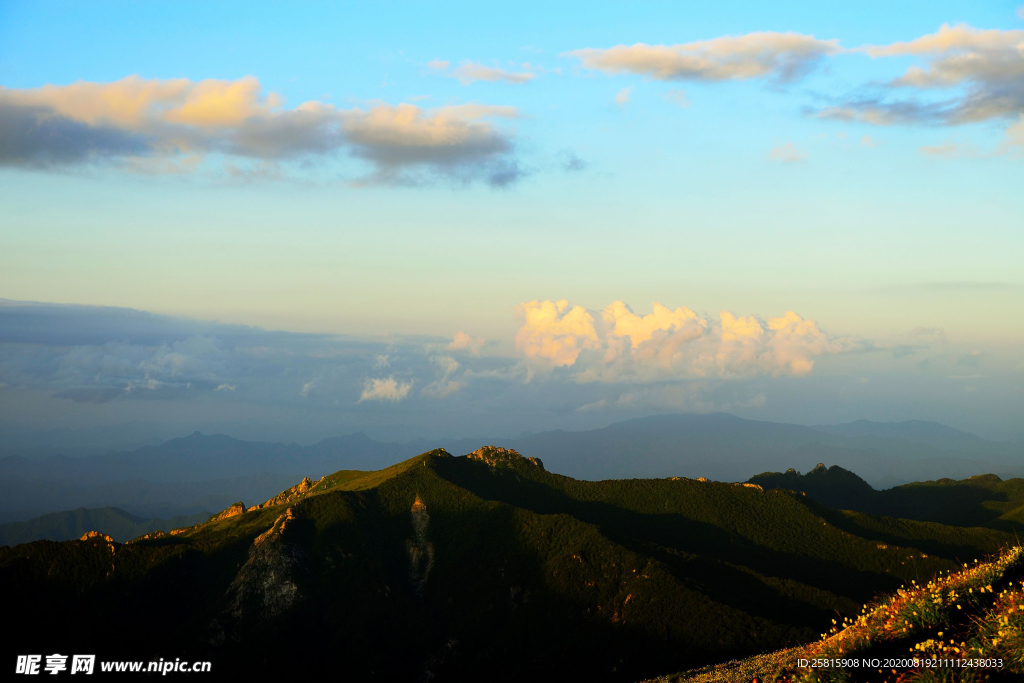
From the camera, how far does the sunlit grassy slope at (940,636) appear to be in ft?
136

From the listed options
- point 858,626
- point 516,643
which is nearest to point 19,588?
point 516,643

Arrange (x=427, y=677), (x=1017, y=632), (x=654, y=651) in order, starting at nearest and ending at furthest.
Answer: (x=1017, y=632) → (x=654, y=651) → (x=427, y=677)

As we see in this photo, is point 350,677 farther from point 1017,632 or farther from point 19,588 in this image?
point 1017,632

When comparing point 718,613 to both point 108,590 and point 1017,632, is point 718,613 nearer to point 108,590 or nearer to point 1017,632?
point 1017,632

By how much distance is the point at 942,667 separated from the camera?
41.4 m

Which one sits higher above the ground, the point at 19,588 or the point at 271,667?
the point at 19,588

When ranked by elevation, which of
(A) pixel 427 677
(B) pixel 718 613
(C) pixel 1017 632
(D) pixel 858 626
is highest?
(C) pixel 1017 632

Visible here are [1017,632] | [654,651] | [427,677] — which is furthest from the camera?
[427,677]

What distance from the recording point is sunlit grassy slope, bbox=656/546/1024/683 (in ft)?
136

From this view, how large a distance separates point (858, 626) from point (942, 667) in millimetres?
9709

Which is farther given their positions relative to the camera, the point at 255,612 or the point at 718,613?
the point at 255,612

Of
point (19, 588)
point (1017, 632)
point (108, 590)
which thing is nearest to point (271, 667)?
point (108, 590)

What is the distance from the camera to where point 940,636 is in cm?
4703

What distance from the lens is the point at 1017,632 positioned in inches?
1607
